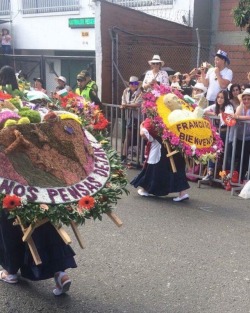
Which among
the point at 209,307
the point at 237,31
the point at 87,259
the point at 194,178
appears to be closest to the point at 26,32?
the point at 237,31

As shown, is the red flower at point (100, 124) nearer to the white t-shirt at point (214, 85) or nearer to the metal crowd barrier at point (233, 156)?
the metal crowd barrier at point (233, 156)

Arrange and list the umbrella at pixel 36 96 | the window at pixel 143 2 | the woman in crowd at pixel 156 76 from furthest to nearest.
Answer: the window at pixel 143 2
the woman in crowd at pixel 156 76
the umbrella at pixel 36 96

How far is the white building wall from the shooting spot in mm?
14500

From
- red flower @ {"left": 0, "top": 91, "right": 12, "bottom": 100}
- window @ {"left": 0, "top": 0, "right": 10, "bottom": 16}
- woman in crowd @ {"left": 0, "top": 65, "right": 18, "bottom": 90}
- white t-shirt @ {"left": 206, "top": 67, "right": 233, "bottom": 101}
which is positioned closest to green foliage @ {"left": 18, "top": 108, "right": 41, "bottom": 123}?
red flower @ {"left": 0, "top": 91, "right": 12, "bottom": 100}

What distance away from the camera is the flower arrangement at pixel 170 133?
5.42 metres

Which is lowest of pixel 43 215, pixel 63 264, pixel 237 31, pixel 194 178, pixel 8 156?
pixel 194 178

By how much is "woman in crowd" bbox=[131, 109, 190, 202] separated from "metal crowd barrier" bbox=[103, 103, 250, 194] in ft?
2.27

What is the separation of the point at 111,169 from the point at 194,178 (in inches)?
161

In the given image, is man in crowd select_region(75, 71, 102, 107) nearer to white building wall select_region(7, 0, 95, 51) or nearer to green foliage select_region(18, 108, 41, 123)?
green foliage select_region(18, 108, 41, 123)

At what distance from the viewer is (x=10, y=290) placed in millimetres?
3615

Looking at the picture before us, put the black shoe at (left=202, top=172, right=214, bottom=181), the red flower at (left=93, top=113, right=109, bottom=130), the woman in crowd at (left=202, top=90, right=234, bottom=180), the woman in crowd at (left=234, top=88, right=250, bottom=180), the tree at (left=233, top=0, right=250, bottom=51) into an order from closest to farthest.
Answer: the red flower at (left=93, top=113, right=109, bottom=130), the woman in crowd at (left=234, top=88, right=250, bottom=180), the woman in crowd at (left=202, top=90, right=234, bottom=180), the black shoe at (left=202, top=172, right=214, bottom=181), the tree at (left=233, top=0, right=250, bottom=51)

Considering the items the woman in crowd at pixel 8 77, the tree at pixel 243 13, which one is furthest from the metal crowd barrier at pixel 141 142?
the tree at pixel 243 13

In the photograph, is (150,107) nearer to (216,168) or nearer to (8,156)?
(216,168)

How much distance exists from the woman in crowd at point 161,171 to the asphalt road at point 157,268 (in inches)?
13.3
